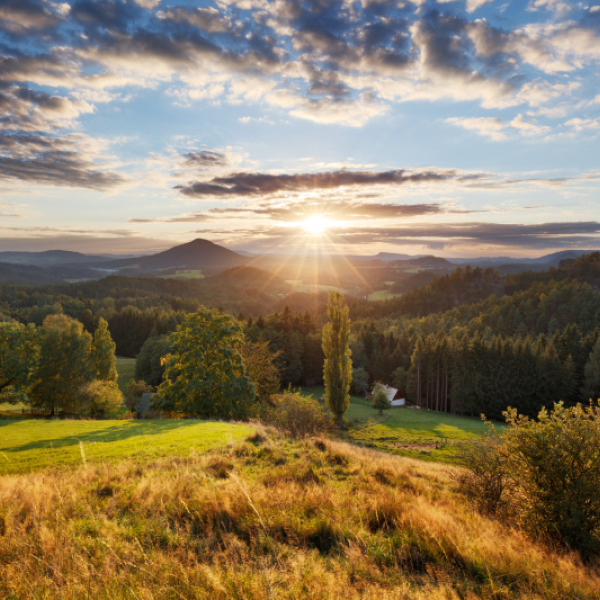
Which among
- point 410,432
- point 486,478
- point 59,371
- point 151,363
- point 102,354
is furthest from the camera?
point 151,363

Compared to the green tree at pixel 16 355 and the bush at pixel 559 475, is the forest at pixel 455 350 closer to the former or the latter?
the green tree at pixel 16 355

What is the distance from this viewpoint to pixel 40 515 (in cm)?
612

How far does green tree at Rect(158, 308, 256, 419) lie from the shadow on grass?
5.90 meters

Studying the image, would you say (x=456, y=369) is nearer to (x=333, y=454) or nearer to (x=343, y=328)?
(x=343, y=328)

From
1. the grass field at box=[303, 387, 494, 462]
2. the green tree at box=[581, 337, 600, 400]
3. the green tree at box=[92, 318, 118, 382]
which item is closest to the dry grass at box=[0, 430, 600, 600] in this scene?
the grass field at box=[303, 387, 494, 462]

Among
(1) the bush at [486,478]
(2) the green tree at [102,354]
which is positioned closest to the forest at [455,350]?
(2) the green tree at [102,354]

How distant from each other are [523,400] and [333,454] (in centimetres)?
6292

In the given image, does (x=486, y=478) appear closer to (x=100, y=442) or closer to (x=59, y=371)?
(x=100, y=442)

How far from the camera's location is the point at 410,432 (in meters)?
42.7

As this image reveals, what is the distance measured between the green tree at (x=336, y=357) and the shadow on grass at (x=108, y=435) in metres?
23.8

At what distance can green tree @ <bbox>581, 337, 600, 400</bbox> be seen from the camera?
2386 inches

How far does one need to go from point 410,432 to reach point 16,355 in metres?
42.9

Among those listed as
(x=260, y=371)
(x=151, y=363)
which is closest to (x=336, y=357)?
(x=260, y=371)

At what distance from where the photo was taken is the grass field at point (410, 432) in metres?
32.2
